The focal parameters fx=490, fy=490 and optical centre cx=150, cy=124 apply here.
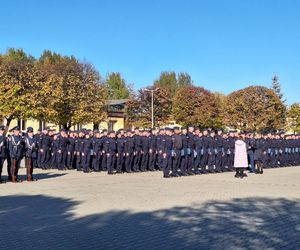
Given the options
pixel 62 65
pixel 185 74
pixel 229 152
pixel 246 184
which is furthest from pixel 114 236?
pixel 185 74

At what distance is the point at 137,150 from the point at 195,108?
150ft

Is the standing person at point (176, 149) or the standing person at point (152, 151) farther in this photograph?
the standing person at point (152, 151)

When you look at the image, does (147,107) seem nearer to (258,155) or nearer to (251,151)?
(251,151)

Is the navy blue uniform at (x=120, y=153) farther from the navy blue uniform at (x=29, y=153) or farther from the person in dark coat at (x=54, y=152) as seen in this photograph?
the navy blue uniform at (x=29, y=153)

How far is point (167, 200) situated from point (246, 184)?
5381mm

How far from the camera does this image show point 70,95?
49.0 metres

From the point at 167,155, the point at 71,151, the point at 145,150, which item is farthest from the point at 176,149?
the point at 71,151

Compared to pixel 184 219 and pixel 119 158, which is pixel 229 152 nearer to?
pixel 119 158

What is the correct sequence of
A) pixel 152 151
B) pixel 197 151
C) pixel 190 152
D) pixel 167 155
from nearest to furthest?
pixel 167 155
pixel 190 152
pixel 197 151
pixel 152 151

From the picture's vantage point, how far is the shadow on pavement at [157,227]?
7.30 metres

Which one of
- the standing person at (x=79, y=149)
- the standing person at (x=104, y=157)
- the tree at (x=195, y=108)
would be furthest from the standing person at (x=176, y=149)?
the tree at (x=195, y=108)

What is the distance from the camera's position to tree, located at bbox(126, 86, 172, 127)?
68.3 meters

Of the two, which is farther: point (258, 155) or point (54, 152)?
point (54, 152)

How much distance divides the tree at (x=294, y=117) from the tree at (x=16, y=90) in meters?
33.9
